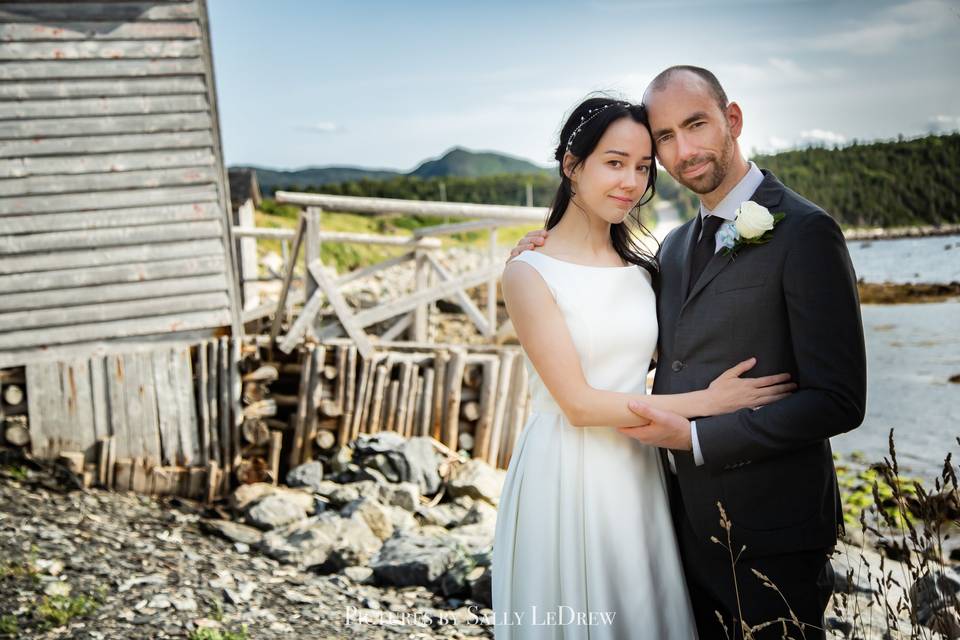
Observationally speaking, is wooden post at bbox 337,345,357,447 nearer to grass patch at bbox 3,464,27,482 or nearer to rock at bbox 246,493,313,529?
rock at bbox 246,493,313,529

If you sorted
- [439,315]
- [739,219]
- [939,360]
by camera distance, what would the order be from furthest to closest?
[439,315] < [939,360] < [739,219]

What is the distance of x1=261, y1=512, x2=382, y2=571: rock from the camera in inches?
232

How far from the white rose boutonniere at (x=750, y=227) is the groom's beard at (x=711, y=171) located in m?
0.22

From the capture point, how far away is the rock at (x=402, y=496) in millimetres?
7113

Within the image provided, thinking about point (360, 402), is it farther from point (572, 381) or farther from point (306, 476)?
point (572, 381)

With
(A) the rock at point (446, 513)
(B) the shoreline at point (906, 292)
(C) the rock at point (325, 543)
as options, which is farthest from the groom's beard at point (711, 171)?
(A) the rock at point (446, 513)

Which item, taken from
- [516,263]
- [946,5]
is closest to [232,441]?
[516,263]

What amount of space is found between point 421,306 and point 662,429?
7126mm

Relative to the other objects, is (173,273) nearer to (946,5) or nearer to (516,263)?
(516,263)

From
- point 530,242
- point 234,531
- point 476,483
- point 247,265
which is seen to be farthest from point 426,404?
point 247,265

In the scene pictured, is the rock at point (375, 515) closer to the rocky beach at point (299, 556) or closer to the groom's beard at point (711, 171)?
the rocky beach at point (299, 556)

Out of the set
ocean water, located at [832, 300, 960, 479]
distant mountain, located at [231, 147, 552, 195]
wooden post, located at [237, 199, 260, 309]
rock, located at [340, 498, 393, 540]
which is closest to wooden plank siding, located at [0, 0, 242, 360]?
rock, located at [340, 498, 393, 540]

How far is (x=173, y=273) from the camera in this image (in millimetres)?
8039

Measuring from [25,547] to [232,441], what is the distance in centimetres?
265
